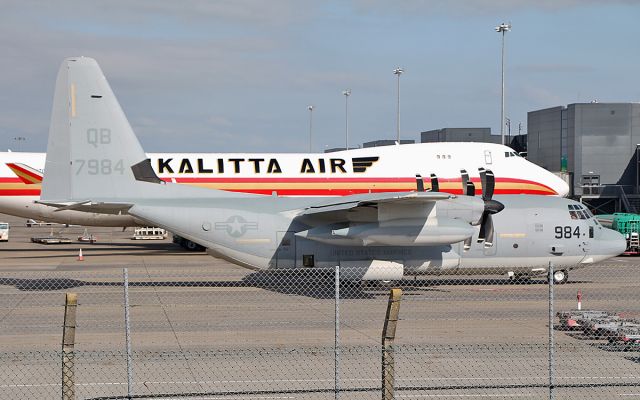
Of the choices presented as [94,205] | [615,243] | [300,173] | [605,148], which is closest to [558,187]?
[615,243]

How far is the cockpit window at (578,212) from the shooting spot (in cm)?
2781

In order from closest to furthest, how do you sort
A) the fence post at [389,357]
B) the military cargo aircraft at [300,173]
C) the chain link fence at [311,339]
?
1. the fence post at [389,357]
2. the chain link fence at [311,339]
3. the military cargo aircraft at [300,173]

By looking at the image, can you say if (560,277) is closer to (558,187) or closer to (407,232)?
(407,232)

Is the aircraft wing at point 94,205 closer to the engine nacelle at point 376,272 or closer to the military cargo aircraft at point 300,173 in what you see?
the engine nacelle at point 376,272

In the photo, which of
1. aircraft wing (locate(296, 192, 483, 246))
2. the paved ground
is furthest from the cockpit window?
aircraft wing (locate(296, 192, 483, 246))

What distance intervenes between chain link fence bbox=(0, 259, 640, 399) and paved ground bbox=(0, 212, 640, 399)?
0.05 meters

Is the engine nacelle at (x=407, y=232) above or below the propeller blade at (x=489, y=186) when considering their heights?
below

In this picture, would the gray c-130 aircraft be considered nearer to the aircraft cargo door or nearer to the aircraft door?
the aircraft cargo door

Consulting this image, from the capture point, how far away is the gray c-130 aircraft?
82.9ft

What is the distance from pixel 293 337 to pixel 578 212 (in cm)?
1427

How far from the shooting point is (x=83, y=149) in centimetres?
2641

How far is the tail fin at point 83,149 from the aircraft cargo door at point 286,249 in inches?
203

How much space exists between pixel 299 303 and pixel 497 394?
10935 mm

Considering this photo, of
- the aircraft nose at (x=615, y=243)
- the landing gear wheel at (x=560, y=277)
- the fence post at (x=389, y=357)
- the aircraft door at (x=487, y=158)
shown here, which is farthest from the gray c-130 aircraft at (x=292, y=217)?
the fence post at (x=389, y=357)
